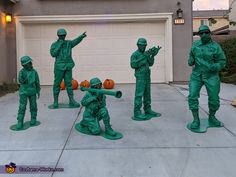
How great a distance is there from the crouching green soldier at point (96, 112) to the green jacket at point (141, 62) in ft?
4.25

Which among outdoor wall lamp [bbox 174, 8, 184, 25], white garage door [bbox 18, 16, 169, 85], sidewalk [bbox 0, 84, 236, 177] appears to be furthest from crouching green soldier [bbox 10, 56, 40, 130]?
outdoor wall lamp [bbox 174, 8, 184, 25]

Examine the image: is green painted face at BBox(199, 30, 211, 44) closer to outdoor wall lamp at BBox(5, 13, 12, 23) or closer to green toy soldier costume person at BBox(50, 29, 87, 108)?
green toy soldier costume person at BBox(50, 29, 87, 108)

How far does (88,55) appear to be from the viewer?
11766 mm

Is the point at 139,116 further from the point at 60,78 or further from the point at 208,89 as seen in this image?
the point at 60,78

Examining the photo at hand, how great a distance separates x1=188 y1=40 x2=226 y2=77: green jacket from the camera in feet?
18.4

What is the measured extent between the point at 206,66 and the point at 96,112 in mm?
2114

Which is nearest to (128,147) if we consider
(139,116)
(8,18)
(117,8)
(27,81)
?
(139,116)

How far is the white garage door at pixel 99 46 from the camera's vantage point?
11.7 m

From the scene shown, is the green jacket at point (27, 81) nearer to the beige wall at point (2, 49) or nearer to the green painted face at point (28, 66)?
the green painted face at point (28, 66)

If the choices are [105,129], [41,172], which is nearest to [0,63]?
[105,129]

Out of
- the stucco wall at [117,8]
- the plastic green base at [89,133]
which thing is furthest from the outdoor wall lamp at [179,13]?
the plastic green base at [89,133]

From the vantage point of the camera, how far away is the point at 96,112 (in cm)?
545

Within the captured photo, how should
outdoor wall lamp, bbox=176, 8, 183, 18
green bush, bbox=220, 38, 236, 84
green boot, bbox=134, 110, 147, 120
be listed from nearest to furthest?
green boot, bbox=134, 110, 147, 120, outdoor wall lamp, bbox=176, 8, 183, 18, green bush, bbox=220, 38, 236, 84

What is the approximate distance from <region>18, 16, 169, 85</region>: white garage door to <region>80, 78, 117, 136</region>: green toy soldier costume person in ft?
20.9
